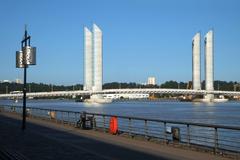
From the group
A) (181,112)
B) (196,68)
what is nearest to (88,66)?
(196,68)

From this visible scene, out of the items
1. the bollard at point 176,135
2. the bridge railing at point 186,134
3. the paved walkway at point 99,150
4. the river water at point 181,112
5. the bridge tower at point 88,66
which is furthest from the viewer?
the bridge tower at point 88,66

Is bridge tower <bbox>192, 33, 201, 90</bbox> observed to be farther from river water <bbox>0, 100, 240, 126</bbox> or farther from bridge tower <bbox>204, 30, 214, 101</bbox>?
river water <bbox>0, 100, 240, 126</bbox>

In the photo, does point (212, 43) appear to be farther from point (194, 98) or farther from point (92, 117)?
point (92, 117)

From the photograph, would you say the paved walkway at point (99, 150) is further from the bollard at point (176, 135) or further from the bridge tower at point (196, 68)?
the bridge tower at point (196, 68)

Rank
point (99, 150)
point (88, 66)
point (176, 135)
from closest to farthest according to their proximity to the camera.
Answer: point (99, 150), point (176, 135), point (88, 66)

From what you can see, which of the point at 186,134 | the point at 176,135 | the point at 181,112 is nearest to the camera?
the point at 176,135

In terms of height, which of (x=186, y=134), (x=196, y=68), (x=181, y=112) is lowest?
(x=181, y=112)

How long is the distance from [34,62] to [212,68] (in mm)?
129291

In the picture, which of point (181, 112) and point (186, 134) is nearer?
point (186, 134)

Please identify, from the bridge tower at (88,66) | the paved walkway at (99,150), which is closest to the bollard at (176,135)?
the paved walkway at (99,150)

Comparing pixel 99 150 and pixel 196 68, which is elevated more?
pixel 196 68

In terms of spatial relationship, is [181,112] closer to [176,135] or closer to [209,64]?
[176,135]

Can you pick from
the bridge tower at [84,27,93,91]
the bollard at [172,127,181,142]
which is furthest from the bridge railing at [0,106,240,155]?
the bridge tower at [84,27,93,91]

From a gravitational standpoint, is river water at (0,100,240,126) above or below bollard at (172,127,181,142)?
below
